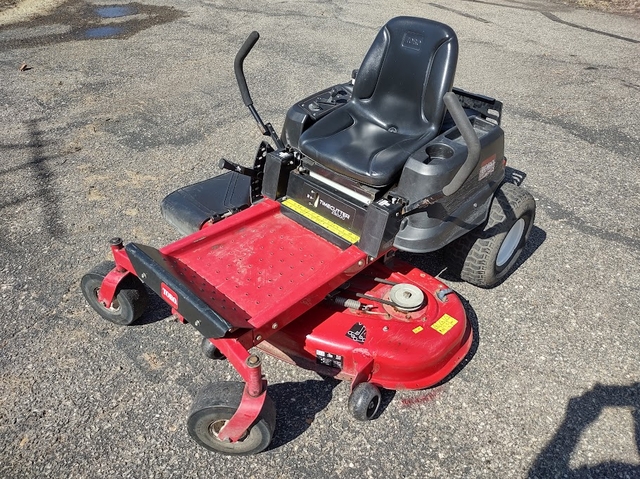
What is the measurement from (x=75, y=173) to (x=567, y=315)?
3.81m

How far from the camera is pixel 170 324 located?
3.05 m

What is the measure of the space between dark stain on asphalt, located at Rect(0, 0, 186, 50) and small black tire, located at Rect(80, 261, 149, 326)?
17.4 ft

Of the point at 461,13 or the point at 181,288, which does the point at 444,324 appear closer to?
the point at 181,288

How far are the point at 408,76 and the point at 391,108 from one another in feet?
0.73

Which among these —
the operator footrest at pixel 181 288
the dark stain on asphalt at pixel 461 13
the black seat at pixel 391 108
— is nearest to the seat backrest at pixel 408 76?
the black seat at pixel 391 108

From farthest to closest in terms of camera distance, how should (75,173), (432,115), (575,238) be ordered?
(75,173), (575,238), (432,115)

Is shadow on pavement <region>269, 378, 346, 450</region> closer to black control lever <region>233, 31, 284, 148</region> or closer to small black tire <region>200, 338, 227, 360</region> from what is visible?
small black tire <region>200, 338, 227, 360</region>

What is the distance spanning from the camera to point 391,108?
11.3ft

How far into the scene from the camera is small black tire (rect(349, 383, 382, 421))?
98.7 inches

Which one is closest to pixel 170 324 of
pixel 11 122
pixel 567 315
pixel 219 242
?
pixel 219 242

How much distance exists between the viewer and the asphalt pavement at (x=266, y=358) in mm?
2494

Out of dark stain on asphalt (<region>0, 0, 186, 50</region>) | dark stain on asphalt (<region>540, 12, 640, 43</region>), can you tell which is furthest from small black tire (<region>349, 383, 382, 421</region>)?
dark stain on asphalt (<region>540, 12, 640, 43</region>)

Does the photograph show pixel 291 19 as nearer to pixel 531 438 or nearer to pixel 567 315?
pixel 567 315

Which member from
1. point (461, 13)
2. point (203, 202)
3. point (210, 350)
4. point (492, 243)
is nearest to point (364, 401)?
point (210, 350)
